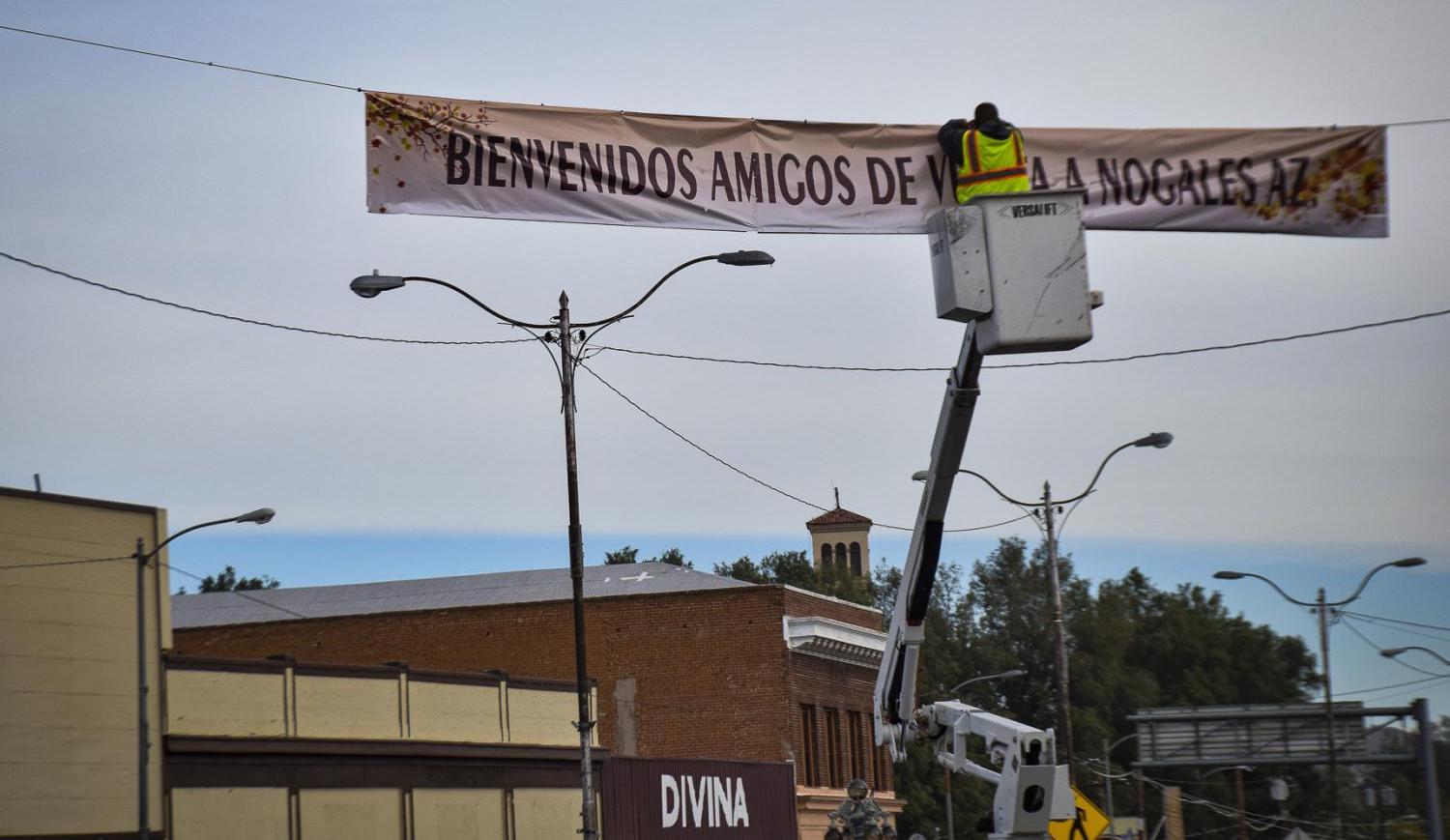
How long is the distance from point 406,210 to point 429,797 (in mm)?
19768

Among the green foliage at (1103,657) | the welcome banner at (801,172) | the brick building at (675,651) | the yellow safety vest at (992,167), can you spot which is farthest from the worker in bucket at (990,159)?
the green foliage at (1103,657)

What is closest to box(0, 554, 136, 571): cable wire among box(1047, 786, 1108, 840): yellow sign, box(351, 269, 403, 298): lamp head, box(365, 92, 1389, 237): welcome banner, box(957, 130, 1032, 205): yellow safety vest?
box(351, 269, 403, 298): lamp head

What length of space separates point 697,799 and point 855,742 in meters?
12.2

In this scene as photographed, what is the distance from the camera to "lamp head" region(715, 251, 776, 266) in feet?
72.3

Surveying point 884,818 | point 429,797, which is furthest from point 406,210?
point 429,797

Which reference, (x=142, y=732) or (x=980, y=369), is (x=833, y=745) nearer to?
(x=142, y=732)

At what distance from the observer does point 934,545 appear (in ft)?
50.7

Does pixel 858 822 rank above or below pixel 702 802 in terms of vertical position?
above

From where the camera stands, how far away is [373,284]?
842 inches

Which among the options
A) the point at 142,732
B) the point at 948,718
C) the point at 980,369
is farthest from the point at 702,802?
the point at 980,369

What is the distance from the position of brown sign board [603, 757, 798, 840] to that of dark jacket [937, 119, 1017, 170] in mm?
24455

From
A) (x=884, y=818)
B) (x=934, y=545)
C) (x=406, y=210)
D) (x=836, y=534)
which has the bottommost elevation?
(x=884, y=818)

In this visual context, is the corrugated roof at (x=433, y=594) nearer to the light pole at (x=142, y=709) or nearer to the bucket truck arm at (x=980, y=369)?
the light pole at (x=142, y=709)

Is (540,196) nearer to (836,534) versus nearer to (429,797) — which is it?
(429,797)
